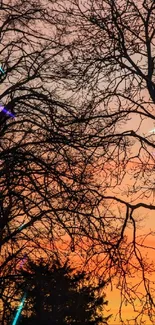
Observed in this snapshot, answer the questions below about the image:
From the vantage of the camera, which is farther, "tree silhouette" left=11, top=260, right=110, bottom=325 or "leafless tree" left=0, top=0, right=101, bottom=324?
"tree silhouette" left=11, top=260, right=110, bottom=325

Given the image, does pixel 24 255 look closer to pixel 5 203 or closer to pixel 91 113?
pixel 5 203

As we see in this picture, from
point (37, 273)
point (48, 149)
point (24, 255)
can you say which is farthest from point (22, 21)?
point (37, 273)

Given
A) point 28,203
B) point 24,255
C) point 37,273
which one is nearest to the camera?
point 28,203

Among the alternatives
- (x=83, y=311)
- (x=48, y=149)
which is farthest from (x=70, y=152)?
(x=83, y=311)

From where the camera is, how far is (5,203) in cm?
1684

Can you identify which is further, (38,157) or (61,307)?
(61,307)

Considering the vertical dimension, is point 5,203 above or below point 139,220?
above

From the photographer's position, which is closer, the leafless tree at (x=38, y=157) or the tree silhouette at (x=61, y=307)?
the leafless tree at (x=38, y=157)

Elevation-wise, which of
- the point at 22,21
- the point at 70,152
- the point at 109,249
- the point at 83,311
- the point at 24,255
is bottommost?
the point at 109,249

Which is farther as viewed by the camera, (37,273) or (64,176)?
(37,273)

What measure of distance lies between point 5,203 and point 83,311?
94.2 ft

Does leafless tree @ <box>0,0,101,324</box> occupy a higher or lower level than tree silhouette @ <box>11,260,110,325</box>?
lower

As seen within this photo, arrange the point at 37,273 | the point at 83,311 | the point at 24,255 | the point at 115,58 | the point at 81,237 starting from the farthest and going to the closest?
1. the point at 83,311
2. the point at 37,273
3. the point at 24,255
4. the point at 81,237
5. the point at 115,58

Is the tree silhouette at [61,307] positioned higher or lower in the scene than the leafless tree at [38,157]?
higher
